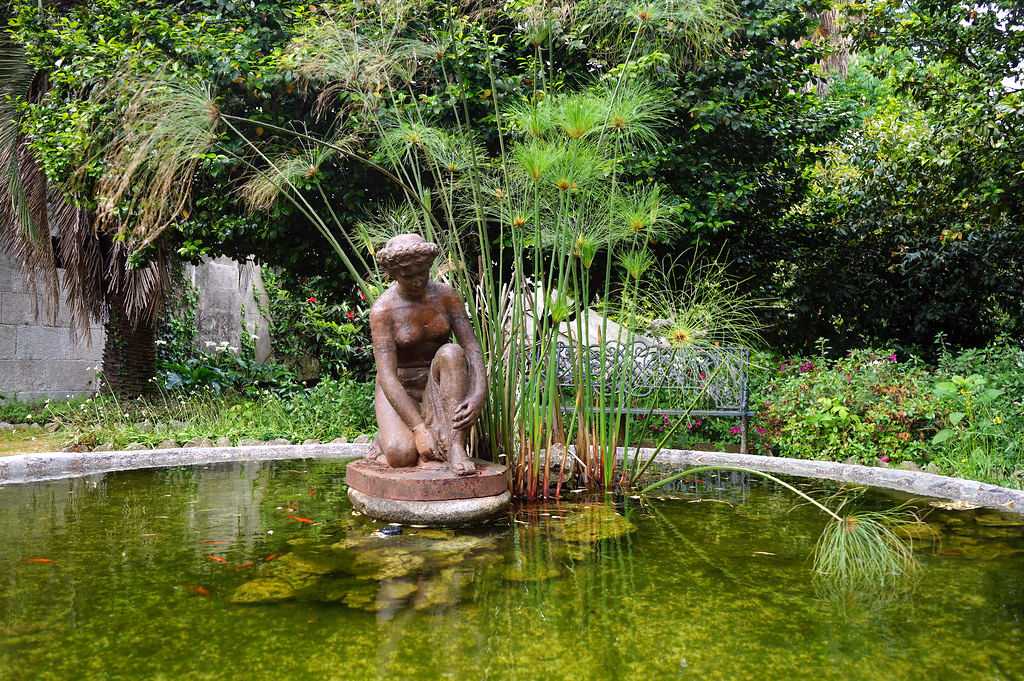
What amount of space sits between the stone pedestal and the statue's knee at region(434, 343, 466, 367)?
0.46 meters

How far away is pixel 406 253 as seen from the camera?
2.90 metres

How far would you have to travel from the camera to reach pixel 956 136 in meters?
5.45

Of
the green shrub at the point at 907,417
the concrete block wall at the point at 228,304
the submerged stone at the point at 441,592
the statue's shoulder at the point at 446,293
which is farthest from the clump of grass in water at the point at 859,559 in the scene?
the concrete block wall at the point at 228,304

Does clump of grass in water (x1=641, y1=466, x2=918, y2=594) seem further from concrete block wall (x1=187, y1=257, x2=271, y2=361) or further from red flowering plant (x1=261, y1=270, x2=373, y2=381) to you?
concrete block wall (x1=187, y1=257, x2=271, y2=361)

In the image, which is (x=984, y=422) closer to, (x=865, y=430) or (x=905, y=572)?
(x=865, y=430)

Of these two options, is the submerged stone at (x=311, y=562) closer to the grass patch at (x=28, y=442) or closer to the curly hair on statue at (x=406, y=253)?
the curly hair on statue at (x=406, y=253)

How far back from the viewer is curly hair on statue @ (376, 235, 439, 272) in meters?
2.91

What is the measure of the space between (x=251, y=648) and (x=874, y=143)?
761cm

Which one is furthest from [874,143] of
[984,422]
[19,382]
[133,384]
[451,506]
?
[19,382]

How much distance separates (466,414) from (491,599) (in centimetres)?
113

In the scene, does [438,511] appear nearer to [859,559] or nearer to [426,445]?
[426,445]

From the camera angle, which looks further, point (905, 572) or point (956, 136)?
point (956, 136)

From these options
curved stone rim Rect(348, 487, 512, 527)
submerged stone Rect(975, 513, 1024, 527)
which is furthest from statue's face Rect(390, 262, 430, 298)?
submerged stone Rect(975, 513, 1024, 527)

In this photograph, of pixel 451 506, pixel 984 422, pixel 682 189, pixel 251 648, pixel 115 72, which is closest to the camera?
pixel 251 648
